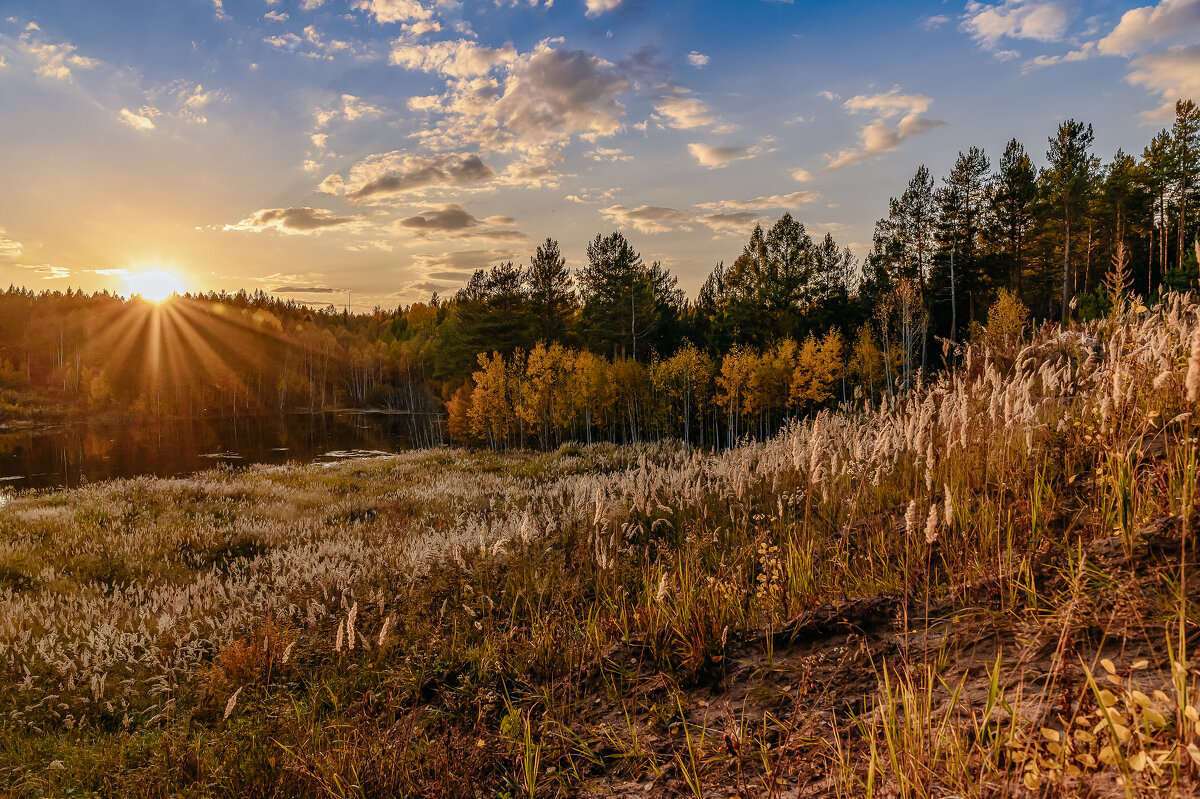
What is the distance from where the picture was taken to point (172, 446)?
1768 inches

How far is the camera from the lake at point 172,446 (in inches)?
1196

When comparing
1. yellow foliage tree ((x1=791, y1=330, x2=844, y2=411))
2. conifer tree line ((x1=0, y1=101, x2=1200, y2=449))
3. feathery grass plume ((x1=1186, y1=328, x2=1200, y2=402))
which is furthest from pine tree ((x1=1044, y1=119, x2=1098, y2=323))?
feathery grass plume ((x1=1186, y1=328, x2=1200, y2=402))

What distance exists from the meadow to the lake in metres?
24.4

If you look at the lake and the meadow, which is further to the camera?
the lake

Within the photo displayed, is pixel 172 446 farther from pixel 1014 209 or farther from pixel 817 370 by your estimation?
pixel 1014 209

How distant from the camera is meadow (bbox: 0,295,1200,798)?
81.7 inches

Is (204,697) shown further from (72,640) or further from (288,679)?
(72,640)

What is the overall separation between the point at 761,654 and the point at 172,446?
54651mm

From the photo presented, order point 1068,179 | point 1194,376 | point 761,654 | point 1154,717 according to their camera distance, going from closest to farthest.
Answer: point 1154,717 < point 1194,376 < point 761,654 < point 1068,179

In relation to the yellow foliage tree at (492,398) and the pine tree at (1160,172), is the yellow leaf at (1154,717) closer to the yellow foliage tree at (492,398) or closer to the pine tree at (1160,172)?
the yellow foliage tree at (492,398)

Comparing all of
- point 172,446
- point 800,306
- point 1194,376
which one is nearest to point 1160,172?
point 800,306

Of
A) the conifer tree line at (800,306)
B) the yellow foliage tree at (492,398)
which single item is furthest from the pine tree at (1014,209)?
the yellow foliage tree at (492,398)

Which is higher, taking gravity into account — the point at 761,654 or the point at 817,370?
the point at 817,370

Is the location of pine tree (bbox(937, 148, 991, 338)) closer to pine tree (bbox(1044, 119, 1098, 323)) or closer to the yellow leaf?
pine tree (bbox(1044, 119, 1098, 323))
